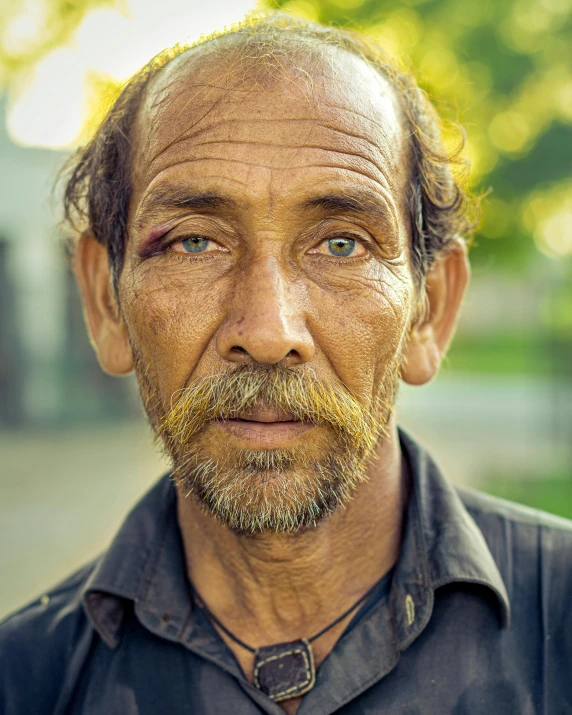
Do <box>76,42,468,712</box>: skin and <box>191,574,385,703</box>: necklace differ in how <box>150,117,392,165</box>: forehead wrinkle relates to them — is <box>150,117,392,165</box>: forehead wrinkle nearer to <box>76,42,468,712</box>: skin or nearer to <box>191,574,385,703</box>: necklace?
<box>76,42,468,712</box>: skin

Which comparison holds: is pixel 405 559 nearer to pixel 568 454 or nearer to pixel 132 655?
pixel 132 655

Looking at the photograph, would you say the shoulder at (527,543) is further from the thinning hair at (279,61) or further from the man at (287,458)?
the thinning hair at (279,61)

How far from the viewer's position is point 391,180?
2.18 metres

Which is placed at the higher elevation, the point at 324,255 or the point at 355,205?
the point at 355,205

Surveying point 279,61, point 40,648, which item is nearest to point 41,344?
point 40,648

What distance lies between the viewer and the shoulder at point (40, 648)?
6.93ft

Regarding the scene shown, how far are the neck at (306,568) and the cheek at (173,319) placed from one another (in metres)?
0.43

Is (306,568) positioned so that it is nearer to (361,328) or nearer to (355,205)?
(361,328)

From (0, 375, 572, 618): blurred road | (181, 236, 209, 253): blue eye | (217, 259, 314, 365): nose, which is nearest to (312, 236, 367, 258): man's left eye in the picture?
(217, 259, 314, 365): nose

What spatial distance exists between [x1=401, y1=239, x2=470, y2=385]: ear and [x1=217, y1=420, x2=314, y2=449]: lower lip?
1.62ft

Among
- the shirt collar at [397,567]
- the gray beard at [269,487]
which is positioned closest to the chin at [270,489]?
the gray beard at [269,487]

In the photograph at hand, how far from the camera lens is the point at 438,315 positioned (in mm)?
2441

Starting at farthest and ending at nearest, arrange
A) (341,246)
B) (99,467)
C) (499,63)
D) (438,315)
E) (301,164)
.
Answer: (99,467) → (499,63) → (438,315) → (341,246) → (301,164)

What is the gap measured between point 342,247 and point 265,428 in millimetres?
503
